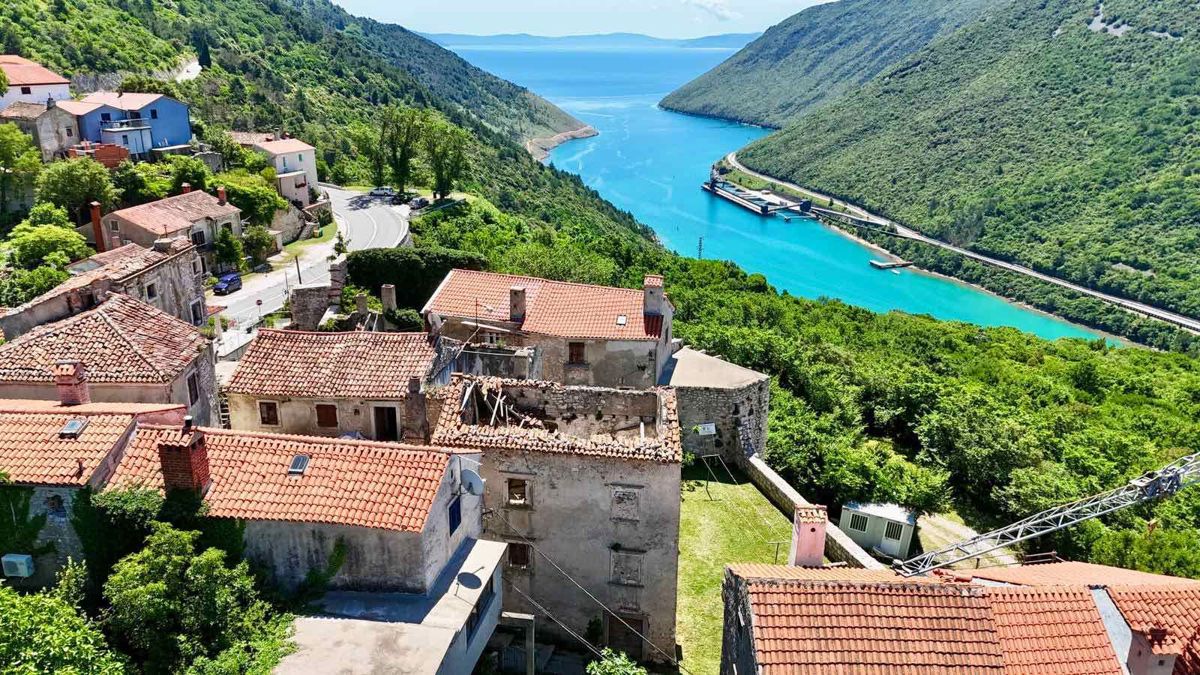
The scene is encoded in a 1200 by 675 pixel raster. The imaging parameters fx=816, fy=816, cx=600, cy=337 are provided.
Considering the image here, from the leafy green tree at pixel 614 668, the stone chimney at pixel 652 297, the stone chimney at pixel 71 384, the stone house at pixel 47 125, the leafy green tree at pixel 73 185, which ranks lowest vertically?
the leafy green tree at pixel 614 668

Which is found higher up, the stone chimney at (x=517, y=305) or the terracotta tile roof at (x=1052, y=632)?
the stone chimney at (x=517, y=305)

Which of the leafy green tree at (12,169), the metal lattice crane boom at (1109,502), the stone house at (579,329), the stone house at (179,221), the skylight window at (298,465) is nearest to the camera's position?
the skylight window at (298,465)

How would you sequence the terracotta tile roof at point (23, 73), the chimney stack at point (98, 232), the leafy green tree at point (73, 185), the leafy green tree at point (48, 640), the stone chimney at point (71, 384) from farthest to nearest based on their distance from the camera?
the terracotta tile roof at point (23, 73)
the leafy green tree at point (73, 185)
the chimney stack at point (98, 232)
the stone chimney at point (71, 384)
the leafy green tree at point (48, 640)

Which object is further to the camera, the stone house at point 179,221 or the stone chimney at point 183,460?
the stone house at point 179,221

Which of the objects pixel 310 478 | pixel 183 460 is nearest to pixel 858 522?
pixel 310 478

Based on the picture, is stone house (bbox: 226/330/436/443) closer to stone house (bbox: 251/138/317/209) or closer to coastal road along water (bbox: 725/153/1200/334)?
stone house (bbox: 251/138/317/209)

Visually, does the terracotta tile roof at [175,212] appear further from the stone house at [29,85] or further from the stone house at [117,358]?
the stone house at [117,358]

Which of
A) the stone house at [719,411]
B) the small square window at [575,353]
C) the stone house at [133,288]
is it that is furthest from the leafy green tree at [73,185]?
the stone house at [719,411]
